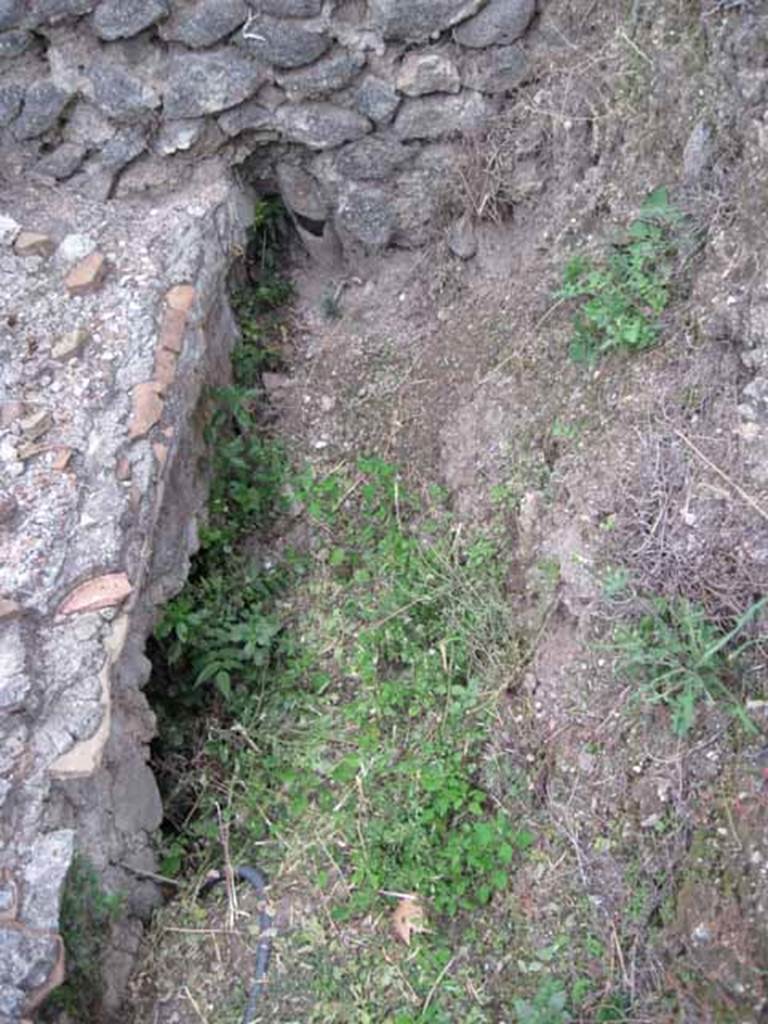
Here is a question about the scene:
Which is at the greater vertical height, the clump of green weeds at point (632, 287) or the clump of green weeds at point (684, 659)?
the clump of green weeds at point (632, 287)

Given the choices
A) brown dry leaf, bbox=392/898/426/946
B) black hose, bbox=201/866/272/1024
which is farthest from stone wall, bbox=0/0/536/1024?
brown dry leaf, bbox=392/898/426/946

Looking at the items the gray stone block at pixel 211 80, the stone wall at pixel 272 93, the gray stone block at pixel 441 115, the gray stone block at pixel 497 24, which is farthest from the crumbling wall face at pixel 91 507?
the gray stone block at pixel 497 24

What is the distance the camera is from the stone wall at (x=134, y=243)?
2979 mm

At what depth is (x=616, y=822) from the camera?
2691mm

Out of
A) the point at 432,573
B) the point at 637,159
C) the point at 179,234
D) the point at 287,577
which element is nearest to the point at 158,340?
the point at 179,234

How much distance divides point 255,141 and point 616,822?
2.62 metres

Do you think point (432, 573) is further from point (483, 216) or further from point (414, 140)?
point (414, 140)

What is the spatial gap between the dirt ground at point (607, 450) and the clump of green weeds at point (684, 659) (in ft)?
0.14

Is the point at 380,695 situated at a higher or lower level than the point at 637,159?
lower

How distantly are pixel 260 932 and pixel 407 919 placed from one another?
418mm

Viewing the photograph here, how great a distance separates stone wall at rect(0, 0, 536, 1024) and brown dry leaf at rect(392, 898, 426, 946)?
0.69 m

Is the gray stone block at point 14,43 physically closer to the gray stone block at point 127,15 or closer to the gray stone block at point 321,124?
the gray stone block at point 127,15

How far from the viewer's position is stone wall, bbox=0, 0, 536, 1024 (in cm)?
298

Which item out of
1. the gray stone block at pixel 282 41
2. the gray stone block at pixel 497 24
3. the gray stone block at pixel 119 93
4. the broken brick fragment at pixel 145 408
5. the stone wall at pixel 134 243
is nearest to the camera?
the stone wall at pixel 134 243
